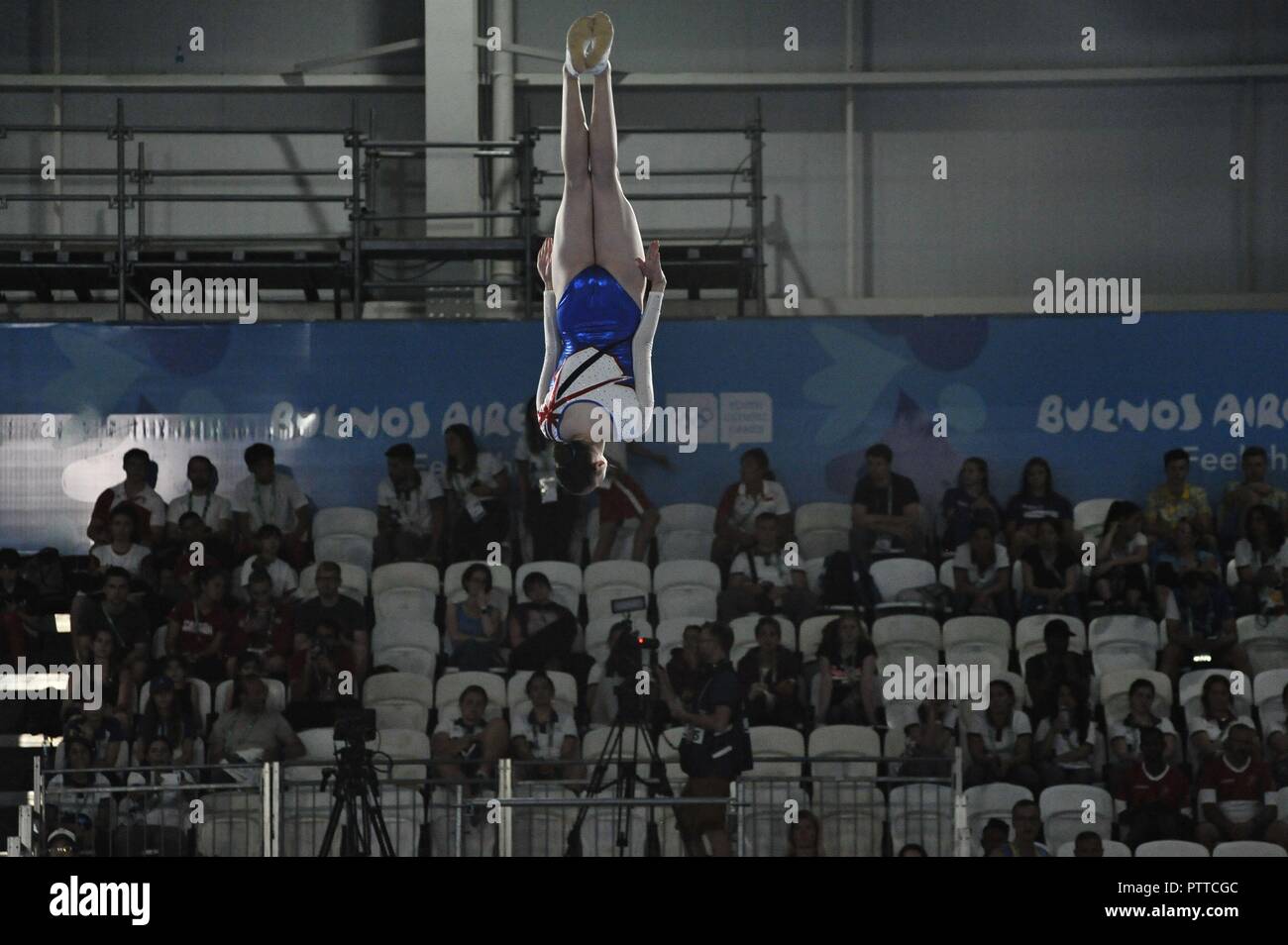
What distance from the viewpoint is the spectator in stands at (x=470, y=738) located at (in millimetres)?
8727

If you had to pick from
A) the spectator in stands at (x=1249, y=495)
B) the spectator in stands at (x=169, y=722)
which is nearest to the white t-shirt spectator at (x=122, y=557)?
the spectator in stands at (x=169, y=722)

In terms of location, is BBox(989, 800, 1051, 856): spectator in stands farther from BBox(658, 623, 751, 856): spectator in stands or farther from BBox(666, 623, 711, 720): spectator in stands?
BBox(666, 623, 711, 720): spectator in stands

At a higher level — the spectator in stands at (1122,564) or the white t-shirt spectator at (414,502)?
the white t-shirt spectator at (414,502)

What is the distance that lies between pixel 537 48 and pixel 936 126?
8.71 feet

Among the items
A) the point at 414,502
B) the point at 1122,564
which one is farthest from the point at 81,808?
the point at 1122,564

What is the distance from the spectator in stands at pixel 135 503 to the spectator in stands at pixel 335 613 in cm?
91

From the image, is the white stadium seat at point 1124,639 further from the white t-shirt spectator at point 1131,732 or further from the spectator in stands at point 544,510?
the spectator in stands at point 544,510

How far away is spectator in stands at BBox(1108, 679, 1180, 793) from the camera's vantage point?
8.66 meters

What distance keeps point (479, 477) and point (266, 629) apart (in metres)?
1.35

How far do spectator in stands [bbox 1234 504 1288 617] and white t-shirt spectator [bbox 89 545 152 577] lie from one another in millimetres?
5610

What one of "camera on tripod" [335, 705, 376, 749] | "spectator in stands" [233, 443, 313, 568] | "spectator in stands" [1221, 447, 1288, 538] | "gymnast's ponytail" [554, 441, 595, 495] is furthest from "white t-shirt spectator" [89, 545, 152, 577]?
"spectator in stands" [1221, 447, 1288, 538]

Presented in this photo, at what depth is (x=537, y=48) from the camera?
38.7 feet

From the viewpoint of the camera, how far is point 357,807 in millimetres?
8344
